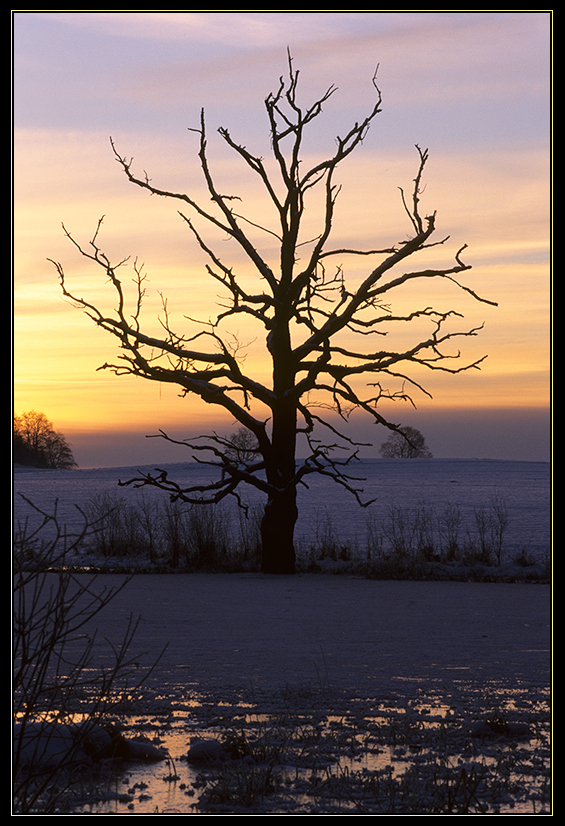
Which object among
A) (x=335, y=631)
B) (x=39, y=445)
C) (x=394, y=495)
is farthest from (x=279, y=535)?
(x=39, y=445)

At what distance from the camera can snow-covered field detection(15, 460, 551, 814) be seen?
237 inches

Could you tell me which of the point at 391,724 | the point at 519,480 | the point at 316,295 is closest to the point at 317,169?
the point at 316,295

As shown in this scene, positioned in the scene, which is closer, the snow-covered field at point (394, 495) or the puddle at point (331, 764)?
the puddle at point (331, 764)

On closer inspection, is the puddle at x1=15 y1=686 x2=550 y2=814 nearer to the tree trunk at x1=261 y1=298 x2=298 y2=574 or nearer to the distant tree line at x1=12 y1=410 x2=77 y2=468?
the tree trunk at x1=261 y1=298 x2=298 y2=574

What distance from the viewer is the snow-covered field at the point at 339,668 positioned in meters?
6.02

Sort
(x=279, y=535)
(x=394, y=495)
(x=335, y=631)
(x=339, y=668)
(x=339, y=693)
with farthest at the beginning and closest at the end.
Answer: (x=394, y=495) < (x=279, y=535) < (x=335, y=631) < (x=339, y=668) < (x=339, y=693)

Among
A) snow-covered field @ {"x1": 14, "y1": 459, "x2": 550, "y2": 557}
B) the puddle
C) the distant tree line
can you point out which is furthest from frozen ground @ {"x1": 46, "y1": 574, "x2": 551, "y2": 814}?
the distant tree line

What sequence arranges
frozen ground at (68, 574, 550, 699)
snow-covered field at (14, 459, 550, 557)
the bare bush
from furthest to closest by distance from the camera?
snow-covered field at (14, 459, 550, 557)
frozen ground at (68, 574, 550, 699)
the bare bush

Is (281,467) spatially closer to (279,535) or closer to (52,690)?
(279,535)

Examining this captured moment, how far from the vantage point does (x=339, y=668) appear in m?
9.45

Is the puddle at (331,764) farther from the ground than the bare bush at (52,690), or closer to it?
closer to it

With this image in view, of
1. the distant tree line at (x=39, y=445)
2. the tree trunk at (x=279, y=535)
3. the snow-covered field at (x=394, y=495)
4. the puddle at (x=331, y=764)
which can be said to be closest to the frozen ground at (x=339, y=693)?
the puddle at (x=331, y=764)

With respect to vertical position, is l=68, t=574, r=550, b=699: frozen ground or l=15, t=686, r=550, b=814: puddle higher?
l=15, t=686, r=550, b=814: puddle

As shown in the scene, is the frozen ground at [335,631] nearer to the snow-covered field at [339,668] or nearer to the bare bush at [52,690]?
the snow-covered field at [339,668]
